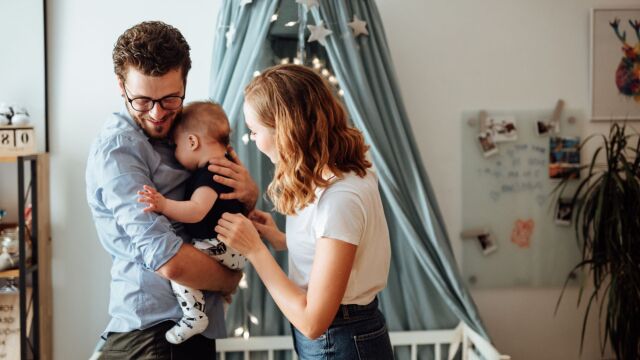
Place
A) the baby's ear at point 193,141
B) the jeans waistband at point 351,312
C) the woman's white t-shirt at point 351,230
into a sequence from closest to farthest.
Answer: the woman's white t-shirt at point 351,230
the jeans waistband at point 351,312
the baby's ear at point 193,141

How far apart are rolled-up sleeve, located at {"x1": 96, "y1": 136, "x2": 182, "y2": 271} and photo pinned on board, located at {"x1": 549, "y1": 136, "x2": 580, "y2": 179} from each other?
203 cm

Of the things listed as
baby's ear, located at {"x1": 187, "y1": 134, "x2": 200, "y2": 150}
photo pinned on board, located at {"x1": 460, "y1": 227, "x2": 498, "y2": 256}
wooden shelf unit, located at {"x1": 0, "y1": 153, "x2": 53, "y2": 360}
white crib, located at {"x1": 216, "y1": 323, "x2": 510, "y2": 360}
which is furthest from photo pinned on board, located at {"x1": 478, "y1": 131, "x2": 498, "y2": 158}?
wooden shelf unit, located at {"x1": 0, "y1": 153, "x2": 53, "y2": 360}

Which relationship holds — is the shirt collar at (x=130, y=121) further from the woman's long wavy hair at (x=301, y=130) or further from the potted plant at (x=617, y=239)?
the potted plant at (x=617, y=239)

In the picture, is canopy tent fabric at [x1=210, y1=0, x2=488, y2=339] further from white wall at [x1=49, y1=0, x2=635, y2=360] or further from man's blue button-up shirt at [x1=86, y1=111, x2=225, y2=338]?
man's blue button-up shirt at [x1=86, y1=111, x2=225, y2=338]

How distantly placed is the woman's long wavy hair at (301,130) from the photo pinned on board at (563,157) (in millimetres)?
1725

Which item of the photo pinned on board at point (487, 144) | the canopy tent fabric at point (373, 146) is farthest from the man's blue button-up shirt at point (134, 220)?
the photo pinned on board at point (487, 144)

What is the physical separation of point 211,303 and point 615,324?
1.99 m

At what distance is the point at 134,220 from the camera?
1359 millimetres

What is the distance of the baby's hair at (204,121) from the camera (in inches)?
62.9

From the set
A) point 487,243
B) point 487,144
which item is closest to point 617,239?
point 487,243

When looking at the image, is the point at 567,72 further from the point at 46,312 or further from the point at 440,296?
the point at 46,312

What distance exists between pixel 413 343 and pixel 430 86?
119cm

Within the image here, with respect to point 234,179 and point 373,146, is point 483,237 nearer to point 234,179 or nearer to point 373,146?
point 373,146

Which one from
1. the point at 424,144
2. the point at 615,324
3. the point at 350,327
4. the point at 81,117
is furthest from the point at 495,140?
the point at 81,117
